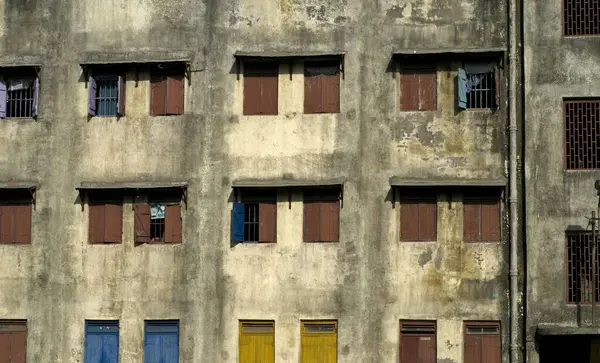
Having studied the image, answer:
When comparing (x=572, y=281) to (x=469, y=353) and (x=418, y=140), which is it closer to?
(x=469, y=353)

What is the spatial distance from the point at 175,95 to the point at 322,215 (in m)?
4.67

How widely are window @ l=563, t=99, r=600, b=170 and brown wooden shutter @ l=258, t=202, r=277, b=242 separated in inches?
274

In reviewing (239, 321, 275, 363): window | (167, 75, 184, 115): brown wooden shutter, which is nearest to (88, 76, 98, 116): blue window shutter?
(167, 75, 184, 115): brown wooden shutter

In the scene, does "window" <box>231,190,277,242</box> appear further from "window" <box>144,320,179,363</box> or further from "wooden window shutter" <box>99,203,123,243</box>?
"wooden window shutter" <box>99,203,123,243</box>

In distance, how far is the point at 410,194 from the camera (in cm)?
2916

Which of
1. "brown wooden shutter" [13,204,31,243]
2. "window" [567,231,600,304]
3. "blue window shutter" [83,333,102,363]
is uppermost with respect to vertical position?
"brown wooden shutter" [13,204,31,243]

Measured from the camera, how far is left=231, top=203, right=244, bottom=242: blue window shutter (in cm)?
2927

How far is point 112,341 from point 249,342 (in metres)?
3.32

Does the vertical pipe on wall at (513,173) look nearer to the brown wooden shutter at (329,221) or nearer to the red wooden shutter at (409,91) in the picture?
the red wooden shutter at (409,91)

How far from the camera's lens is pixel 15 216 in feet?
99.8

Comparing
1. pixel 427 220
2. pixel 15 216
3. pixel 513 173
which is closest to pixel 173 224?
pixel 15 216

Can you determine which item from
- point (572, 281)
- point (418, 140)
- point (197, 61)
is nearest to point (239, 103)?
point (197, 61)

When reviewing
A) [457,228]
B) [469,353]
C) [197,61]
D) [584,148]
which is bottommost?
[469,353]

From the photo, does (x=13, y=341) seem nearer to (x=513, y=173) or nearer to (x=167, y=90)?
(x=167, y=90)
